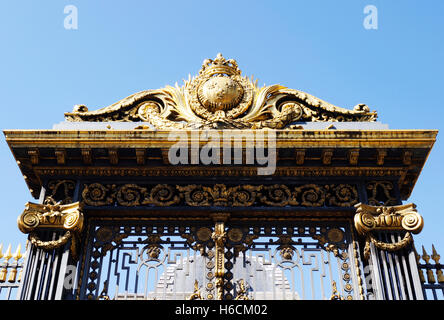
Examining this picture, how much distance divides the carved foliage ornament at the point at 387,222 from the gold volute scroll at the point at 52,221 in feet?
15.4

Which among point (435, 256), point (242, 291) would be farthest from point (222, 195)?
point (435, 256)

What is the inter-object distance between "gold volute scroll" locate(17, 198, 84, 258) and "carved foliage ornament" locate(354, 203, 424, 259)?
185 inches

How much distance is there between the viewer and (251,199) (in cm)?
1155

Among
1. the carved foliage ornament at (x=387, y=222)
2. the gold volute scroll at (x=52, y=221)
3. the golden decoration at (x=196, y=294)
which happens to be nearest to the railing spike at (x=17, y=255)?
the gold volute scroll at (x=52, y=221)

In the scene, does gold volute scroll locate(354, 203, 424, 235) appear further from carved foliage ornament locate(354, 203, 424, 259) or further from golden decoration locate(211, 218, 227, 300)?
golden decoration locate(211, 218, 227, 300)

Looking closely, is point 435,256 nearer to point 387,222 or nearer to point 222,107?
point 387,222

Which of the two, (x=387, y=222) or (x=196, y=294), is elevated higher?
(x=387, y=222)

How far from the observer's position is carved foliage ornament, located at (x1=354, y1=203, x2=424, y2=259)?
10.6 meters

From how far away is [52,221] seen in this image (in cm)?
1088

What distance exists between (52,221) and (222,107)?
386 centimetres

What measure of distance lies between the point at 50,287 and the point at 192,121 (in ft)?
13.2

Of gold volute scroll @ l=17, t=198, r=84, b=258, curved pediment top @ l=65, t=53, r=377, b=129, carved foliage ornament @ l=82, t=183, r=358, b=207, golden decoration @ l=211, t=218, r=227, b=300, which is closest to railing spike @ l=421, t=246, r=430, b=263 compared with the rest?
carved foliage ornament @ l=82, t=183, r=358, b=207
